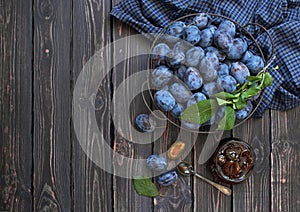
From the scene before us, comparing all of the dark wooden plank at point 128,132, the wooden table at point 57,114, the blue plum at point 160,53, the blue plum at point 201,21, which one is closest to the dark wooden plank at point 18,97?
the wooden table at point 57,114

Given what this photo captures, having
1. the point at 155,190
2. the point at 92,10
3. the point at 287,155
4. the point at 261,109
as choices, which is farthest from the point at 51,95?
the point at 287,155

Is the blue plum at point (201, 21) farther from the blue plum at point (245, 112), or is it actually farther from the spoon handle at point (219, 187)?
the spoon handle at point (219, 187)

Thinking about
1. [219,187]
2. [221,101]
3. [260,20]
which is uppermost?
[260,20]

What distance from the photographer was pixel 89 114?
1.32 metres

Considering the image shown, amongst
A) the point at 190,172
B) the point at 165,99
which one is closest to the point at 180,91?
the point at 165,99

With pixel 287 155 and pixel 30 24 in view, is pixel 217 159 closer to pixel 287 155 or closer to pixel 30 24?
pixel 287 155

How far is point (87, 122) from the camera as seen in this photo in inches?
51.9

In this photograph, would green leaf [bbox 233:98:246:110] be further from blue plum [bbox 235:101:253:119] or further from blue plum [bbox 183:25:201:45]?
blue plum [bbox 183:25:201:45]

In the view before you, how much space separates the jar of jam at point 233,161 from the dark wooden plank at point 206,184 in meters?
0.04

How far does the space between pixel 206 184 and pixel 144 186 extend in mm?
176

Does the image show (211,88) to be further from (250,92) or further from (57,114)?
(57,114)

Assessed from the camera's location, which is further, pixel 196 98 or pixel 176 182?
pixel 176 182

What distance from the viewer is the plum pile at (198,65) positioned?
1.19 metres

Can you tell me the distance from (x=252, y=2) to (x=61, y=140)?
0.66 m
